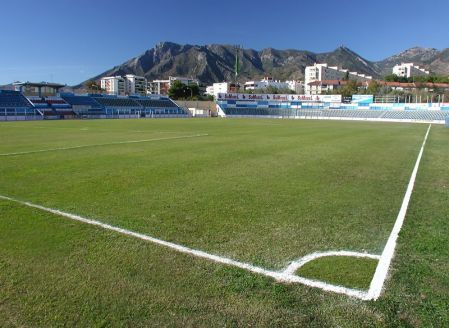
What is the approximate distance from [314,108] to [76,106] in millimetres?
56512

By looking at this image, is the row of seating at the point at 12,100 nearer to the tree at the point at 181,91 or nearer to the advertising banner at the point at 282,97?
the advertising banner at the point at 282,97

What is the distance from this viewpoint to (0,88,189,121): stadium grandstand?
62.5m

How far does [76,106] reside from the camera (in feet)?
234

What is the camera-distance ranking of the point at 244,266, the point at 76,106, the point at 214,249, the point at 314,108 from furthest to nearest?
1. the point at 314,108
2. the point at 76,106
3. the point at 214,249
4. the point at 244,266

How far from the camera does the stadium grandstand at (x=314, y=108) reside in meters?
74.2

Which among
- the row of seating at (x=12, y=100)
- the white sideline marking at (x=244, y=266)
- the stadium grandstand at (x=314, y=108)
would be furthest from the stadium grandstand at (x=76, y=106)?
the white sideline marking at (x=244, y=266)

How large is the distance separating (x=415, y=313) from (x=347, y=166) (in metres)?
8.63

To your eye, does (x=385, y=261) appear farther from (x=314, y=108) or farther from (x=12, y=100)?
(x=314, y=108)

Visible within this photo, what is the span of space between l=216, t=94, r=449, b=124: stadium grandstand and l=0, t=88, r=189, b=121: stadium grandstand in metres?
13.6

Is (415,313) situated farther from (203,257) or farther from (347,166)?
(347,166)

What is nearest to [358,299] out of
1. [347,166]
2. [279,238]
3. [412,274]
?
[412,274]

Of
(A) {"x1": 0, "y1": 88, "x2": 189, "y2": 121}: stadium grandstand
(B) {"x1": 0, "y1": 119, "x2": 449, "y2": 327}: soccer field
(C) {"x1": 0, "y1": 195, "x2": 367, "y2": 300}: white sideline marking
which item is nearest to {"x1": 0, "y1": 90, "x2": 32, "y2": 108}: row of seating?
(A) {"x1": 0, "y1": 88, "x2": 189, "y2": 121}: stadium grandstand

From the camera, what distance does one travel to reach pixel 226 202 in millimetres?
6691

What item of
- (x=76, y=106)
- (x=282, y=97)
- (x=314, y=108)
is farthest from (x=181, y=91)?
(x=76, y=106)
